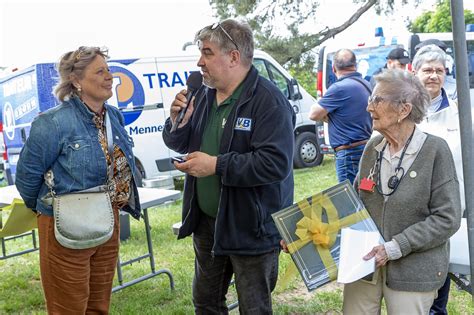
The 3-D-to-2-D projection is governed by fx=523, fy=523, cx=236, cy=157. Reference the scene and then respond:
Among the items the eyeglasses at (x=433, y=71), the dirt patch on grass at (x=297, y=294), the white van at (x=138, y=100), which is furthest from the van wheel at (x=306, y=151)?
the eyeglasses at (x=433, y=71)

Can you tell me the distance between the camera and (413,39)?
28.0 ft

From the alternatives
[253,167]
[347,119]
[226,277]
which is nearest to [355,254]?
[253,167]

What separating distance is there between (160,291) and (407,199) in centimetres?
264

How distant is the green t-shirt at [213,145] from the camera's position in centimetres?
234

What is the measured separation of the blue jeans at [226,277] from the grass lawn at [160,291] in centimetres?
117

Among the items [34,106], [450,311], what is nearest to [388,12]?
[34,106]

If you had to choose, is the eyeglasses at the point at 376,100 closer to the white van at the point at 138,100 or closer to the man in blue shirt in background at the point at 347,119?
the man in blue shirt in background at the point at 347,119

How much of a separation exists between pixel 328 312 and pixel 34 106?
5.39 m

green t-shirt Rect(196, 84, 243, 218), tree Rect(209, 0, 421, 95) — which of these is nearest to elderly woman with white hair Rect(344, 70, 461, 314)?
green t-shirt Rect(196, 84, 243, 218)

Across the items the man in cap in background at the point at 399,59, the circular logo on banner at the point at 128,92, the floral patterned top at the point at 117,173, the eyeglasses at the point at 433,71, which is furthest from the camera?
the circular logo on banner at the point at 128,92

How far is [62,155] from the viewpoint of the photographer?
2.44m

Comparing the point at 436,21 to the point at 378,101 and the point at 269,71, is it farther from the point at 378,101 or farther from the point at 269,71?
the point at 378,101

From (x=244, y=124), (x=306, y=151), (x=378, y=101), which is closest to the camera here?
(x=378, y=101)

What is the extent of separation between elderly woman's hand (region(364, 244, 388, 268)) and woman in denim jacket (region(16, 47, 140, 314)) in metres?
1.32
